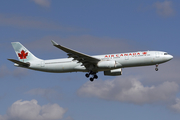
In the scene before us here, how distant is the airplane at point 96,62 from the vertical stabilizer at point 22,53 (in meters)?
1.44

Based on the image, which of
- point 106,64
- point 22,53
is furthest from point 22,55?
point 106,64

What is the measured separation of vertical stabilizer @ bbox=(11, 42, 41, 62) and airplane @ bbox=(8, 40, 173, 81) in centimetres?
144

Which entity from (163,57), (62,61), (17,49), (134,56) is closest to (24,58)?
(17,49)

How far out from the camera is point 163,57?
50875 millimetres

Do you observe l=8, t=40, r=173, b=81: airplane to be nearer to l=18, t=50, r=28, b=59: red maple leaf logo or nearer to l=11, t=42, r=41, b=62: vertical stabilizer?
l=11, t=42, r=41, b=62: vertical stabilizer

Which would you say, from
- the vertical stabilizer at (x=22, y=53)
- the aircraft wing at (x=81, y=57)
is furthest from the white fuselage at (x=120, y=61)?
the vertical stabilizer at (x=22, y=53)

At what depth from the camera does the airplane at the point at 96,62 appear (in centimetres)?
5028

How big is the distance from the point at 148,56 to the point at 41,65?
18000 millimetres

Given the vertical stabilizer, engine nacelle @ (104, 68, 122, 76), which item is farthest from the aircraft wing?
the vertical stabilizer

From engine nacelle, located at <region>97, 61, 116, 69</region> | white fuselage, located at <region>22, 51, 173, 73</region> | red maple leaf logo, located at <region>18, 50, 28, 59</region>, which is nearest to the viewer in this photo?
engine nacelle, located at <region>97, 61, 116, 69</region>

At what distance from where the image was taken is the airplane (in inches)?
1980

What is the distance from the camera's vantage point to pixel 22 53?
5809 cm

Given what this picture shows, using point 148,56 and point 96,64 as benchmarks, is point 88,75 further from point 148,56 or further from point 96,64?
point 148,56

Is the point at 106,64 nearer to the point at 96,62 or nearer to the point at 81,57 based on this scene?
the point at 96,62
